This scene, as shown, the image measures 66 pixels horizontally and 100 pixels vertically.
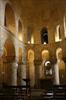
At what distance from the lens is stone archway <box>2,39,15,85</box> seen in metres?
25.7

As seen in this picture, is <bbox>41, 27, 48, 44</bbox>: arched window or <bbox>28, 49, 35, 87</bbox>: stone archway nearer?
<bbox>28, 49, 35, 87</bbox>: stone archway

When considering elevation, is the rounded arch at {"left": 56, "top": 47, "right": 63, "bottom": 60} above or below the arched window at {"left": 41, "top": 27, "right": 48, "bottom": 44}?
below

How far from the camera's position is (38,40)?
32.4 m

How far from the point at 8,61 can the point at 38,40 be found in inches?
309

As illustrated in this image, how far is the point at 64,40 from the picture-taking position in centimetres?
2853

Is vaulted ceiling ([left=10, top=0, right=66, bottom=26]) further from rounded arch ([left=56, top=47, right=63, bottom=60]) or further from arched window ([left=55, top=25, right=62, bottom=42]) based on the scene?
rounded arch ([left=56, top=47, right=63, bottom=60])

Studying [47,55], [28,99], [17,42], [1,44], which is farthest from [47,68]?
[28,99]

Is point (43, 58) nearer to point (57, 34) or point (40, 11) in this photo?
point (57, 34)

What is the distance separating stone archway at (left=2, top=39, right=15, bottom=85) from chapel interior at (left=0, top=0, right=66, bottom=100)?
0.14m

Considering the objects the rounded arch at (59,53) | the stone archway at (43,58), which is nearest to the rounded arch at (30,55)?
the stone archway at (43,58)

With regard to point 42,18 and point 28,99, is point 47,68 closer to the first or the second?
point 42,18

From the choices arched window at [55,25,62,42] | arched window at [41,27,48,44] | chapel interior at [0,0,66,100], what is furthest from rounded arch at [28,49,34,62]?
arched window at [55,25,62,42]

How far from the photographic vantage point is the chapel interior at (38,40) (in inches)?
1116

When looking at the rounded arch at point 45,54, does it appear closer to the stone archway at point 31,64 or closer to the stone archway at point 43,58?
the stone archway at point 43,58
